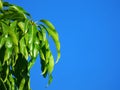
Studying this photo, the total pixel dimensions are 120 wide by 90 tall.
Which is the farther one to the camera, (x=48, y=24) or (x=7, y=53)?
(x=48, y=24)

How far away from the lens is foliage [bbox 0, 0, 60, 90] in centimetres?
117

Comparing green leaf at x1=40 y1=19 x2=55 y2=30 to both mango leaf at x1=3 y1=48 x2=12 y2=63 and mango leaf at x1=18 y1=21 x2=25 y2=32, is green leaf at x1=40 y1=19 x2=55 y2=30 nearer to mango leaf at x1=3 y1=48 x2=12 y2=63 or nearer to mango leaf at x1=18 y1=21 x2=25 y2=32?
mango leaf at x1=18 y1=21 x2=25 y2=32

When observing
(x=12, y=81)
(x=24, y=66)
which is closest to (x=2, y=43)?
(x=24, y=66)

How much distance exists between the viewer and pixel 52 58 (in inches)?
53.9

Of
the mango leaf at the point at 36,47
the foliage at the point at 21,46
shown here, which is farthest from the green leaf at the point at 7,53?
the mango leaf at the point at 36,47

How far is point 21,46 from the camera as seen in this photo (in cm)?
120

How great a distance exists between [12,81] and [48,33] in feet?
1.16

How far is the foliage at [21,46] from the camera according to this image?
1.17 m

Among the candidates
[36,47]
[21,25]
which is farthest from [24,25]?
[36,47]

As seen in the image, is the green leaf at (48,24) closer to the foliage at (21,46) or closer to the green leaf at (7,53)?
the foliage at (21,46)

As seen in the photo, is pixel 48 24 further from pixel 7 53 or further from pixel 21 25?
pixel 7 53

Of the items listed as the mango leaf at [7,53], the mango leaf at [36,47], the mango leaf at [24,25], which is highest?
the mango leaf at [24,25]

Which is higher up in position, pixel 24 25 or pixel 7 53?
pixel 24 25

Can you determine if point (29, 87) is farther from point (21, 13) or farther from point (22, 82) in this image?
point (21, 13)
